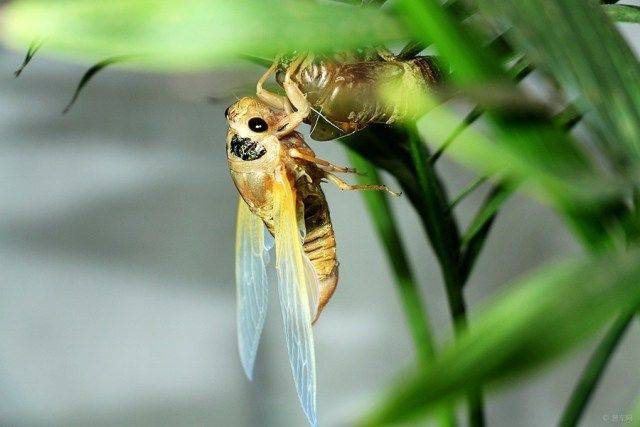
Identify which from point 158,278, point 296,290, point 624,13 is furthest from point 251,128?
point 158,278

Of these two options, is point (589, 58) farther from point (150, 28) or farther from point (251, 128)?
point (251, 128)

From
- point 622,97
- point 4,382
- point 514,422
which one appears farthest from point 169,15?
point 514,422

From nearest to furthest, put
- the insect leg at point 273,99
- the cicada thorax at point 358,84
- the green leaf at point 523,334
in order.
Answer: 1. the green leaf at point 523,334
2. the cicada thorax at point 358,84
3. the insect leg at point 273,99

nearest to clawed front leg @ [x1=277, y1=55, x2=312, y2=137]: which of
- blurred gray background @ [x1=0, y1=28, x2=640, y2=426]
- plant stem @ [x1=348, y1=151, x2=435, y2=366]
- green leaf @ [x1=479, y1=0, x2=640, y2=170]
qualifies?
plant stem @ [x1=348, y1=151, x2=435, y2=366]

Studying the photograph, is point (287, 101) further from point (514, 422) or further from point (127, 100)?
point (514, 422)

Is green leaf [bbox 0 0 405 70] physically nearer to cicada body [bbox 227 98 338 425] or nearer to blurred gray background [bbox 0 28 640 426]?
cicada body [bbox 227 98 338 425]

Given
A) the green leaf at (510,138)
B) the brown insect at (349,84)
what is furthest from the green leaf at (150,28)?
the brown insect at (349,84)

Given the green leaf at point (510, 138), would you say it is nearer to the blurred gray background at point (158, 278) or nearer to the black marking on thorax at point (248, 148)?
the black marking on thorax at point (248, 148)
